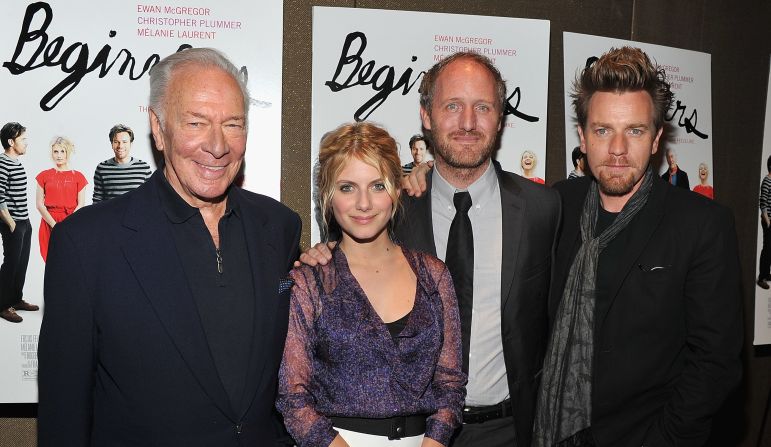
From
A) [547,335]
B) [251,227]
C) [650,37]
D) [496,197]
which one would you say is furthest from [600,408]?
[650,37]

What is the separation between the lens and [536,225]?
2.62 m

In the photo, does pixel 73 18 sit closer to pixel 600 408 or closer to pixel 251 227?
pixel 251 227

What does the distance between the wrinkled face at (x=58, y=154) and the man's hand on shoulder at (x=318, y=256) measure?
123cm

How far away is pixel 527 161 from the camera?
10.9ft

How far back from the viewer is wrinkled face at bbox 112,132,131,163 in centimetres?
282

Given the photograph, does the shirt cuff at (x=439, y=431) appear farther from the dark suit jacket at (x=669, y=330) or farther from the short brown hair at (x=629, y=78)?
the short brown hair at (x=629, y=78)

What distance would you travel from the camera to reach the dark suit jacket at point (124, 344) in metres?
1.91

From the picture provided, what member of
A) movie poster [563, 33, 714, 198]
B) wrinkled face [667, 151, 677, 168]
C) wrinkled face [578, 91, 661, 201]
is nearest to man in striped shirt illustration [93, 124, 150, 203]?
wrinkled face [578, 91, 661, 201]

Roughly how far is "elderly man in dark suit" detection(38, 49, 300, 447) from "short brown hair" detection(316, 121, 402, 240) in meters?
0.29

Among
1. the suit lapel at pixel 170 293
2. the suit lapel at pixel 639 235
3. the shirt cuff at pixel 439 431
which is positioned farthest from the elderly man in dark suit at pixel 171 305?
the suit lapel at pixel 639 235

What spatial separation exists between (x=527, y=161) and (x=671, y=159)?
39.6 inches

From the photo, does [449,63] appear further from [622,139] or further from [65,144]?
[65,144]

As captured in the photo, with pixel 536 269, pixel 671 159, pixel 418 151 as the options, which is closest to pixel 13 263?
pixel 418 151

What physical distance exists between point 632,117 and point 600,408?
112 centimetres
